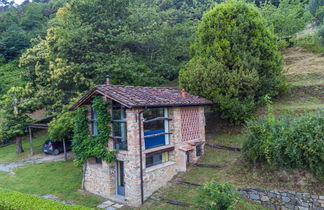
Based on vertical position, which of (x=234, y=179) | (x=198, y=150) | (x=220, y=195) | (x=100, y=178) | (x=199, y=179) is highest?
(x=220, y=195)

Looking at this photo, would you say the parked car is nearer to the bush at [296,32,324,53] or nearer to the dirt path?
the dirt path

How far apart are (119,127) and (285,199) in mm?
6625

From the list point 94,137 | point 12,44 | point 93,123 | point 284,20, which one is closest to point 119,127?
point 94,137

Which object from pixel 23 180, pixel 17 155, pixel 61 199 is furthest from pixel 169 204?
pixel 17 155

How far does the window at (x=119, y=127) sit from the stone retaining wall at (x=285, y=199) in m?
4.89

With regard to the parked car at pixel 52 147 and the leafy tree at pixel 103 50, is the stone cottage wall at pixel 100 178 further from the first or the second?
the parked car at pixel 52 147

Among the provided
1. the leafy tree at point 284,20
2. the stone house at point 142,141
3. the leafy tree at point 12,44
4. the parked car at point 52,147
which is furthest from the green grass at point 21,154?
the leafy tree at point 284,20

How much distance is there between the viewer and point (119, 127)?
1005 cm

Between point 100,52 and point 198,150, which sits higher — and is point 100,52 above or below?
above

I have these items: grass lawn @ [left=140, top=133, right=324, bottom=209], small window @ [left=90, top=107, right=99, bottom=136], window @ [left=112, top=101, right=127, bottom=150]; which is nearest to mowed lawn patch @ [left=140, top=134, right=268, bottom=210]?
grass lawn @ [left=140, top=133, right=324, bottom=209]

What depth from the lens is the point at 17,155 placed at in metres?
18.4

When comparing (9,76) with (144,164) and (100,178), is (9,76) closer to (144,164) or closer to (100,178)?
(100,178)

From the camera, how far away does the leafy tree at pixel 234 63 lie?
41.1 ft

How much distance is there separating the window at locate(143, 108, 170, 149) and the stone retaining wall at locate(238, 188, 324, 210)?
3890mm
